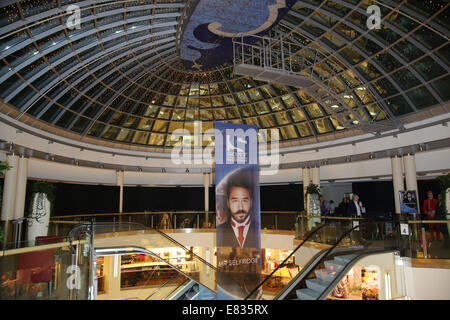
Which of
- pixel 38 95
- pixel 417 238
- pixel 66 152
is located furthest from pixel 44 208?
pixel 417 238

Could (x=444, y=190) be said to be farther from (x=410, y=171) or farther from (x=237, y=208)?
(x=237, y=208)

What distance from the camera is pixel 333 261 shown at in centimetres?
934

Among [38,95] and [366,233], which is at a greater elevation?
[38,95]

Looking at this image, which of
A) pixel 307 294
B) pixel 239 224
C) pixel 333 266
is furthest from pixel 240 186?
pixel 307 294

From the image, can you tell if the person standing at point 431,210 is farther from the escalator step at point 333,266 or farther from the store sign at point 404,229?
the escalator step at point 333,266

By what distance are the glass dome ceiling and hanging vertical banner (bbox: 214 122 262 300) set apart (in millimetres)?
4837

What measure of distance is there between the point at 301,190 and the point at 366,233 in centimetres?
1466

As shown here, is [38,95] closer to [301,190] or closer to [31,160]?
[31,160]

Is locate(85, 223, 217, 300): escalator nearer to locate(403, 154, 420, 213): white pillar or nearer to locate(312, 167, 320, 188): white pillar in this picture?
locate(403, 154, 420, 213): white pillar

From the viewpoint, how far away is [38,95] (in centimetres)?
1588

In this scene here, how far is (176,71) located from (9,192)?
1182 centimetres

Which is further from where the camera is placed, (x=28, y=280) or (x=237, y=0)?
(x=237, y=0)

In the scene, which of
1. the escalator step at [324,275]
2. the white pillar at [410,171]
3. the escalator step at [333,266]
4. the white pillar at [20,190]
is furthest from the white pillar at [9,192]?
the white pillar at [410,171]

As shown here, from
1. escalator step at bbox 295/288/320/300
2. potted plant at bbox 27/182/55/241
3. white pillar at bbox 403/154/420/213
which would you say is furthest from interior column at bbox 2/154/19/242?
white pillar at bbox 403/154/420/213
